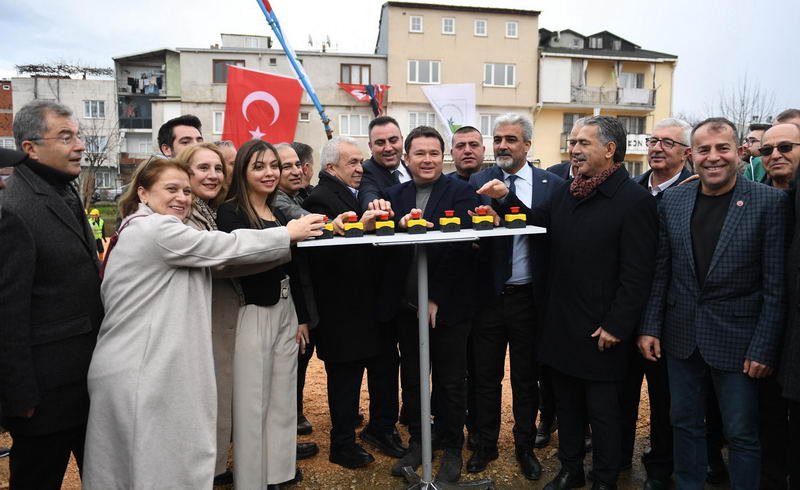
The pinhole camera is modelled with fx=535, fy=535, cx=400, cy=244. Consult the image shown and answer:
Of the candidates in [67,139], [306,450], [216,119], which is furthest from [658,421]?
[216,119]

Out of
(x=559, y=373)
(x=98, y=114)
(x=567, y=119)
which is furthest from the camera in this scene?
(x=98, y=114)

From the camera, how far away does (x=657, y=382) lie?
3793 mm

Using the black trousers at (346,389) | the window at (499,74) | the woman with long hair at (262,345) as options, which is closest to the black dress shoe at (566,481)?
the black trousers at (346,389)

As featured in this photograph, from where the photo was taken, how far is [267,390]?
11.3ft

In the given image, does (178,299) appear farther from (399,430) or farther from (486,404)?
(399,430)

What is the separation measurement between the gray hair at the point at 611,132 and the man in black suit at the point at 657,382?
0.52 meters

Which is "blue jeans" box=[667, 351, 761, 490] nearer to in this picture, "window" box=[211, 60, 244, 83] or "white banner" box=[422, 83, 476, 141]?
"white banner" box=[422, 83, 476, 141]

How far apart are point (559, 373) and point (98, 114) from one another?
148ft

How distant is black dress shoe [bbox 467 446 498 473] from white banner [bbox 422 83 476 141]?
19345 millimetres

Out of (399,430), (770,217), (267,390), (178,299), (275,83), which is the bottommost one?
(399,430)

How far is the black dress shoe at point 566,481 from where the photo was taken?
3.68 meters

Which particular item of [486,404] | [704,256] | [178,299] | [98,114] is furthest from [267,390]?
[98,114]

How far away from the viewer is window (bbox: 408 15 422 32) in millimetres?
30688

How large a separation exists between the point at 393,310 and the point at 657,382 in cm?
194
